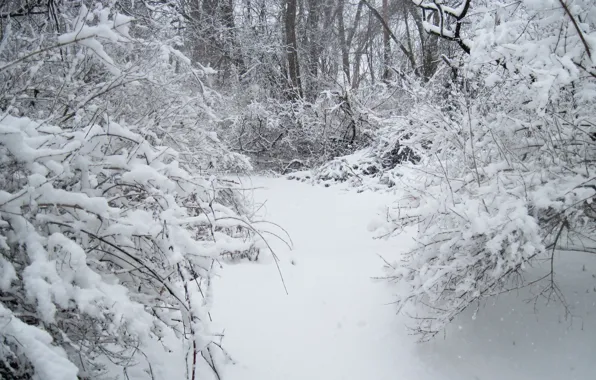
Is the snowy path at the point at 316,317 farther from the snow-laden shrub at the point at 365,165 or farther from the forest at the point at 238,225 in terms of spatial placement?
the snow-laden shrub at the point at 365,165

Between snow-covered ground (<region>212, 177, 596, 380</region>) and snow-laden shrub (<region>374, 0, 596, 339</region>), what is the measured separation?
8.7 inches

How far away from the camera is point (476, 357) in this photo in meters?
2.81

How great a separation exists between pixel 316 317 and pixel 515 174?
1.89 m

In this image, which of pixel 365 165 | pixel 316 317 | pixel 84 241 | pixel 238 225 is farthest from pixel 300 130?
pixel 84 241

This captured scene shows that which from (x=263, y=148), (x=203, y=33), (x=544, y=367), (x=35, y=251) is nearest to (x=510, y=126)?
(x=544, y=367)

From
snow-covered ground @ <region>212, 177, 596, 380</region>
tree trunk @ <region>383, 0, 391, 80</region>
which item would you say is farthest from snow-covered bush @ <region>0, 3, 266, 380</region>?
tree trunk @ <region>383, 0, 391, 80</region>

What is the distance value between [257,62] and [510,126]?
10.5 m

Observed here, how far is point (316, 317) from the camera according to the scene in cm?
344

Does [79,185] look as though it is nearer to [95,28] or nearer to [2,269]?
[2,269]

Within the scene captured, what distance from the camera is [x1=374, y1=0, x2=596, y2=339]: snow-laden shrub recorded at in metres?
2.34

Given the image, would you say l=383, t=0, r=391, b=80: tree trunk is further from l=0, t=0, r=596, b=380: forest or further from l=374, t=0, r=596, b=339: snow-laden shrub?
l=374, t=0, r=596, b=339: snow-laden shrub

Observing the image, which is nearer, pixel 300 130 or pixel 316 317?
pixel 316 317

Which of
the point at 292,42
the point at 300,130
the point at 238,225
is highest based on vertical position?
the point at 292,42

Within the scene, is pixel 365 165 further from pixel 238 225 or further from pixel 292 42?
pixel 238 225
